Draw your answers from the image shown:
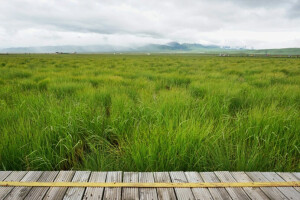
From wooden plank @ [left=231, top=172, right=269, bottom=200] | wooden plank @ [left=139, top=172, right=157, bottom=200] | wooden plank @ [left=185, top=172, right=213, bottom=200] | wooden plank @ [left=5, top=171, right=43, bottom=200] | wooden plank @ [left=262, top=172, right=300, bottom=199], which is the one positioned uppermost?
wooden plank @ [left=5, top=171, right=43, bottom=200]

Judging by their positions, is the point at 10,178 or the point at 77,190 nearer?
the point at 77,190

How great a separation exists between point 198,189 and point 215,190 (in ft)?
0.50

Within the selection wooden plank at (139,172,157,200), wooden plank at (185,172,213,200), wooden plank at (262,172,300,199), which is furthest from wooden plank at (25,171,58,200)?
wooden plank at (262,172,300,199)

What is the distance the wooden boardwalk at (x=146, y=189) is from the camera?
4.99 feet

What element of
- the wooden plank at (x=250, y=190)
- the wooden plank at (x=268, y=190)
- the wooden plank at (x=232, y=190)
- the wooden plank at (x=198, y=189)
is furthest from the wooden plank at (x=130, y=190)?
the wooden plank at (x=268, y=190)

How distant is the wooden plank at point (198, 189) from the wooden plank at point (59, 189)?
114 cm

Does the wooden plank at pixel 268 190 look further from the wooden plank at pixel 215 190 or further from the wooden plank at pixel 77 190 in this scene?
the wooden plank at pixel 77 190

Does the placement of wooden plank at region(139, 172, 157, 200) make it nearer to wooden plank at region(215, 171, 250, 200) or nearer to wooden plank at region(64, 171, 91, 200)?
wooden plank at region(64, 171, 91, 200)

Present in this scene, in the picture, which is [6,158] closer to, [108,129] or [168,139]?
[108,129]

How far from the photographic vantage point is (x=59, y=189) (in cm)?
158

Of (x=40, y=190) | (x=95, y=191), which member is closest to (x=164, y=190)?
(x=95, y=191)

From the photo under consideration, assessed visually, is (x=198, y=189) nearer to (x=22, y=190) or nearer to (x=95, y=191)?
(x=95, y=191)

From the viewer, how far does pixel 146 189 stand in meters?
1.58

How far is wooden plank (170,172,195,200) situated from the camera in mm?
1533
